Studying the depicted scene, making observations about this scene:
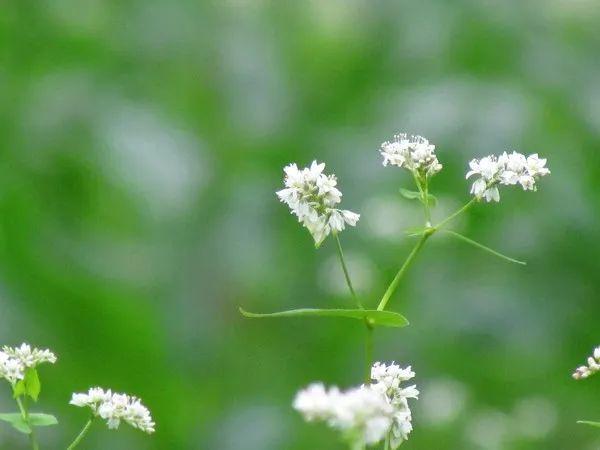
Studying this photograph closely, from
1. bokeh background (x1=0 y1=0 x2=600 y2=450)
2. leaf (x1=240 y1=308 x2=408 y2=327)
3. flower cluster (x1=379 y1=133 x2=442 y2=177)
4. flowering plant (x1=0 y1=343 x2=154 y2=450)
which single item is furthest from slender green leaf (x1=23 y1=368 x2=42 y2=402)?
bokeh background (x1=0 y1=0 x2=600 y2=450)

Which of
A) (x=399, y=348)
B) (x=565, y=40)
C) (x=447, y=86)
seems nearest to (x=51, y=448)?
(x=399, y=348)

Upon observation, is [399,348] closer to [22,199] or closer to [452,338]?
[452,338]

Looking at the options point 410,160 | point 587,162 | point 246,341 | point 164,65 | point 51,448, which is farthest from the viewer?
point 164,65

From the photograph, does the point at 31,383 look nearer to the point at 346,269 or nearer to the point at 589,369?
the point at 346,269

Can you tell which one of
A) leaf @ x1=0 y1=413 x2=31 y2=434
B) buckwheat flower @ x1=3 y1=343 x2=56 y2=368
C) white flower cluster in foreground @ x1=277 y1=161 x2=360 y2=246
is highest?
white flower cluster in foreground @ x1=277 y1=161 x2=360 y2=246

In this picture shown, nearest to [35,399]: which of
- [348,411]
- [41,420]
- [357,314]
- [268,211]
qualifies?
[41,420]

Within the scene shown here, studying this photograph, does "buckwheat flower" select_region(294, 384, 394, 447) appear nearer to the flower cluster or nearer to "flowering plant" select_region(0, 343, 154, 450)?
"flowering plant" select_region(0, 343, 154, 450)

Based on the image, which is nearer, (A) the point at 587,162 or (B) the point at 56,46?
(A) the point at 587,162
